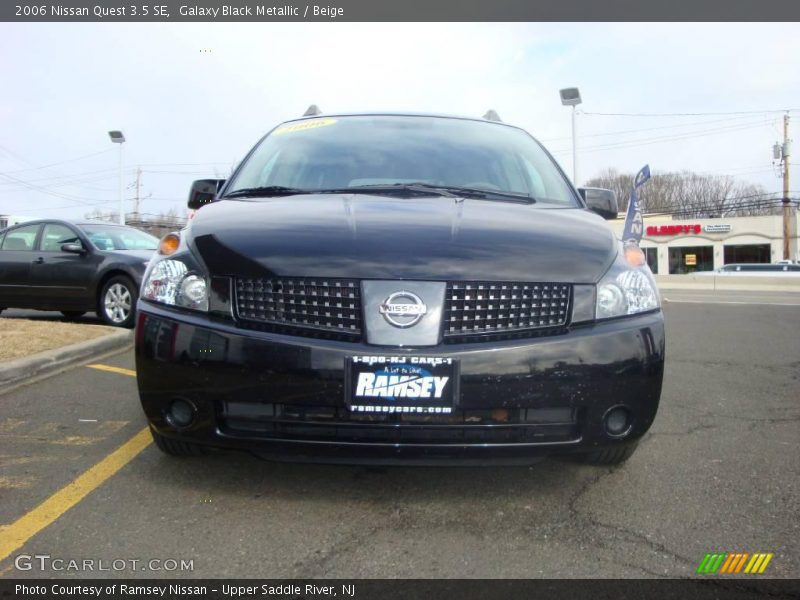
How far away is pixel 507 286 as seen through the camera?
2434 millimetres

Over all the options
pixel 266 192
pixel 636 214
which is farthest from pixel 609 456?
pixel 636 214

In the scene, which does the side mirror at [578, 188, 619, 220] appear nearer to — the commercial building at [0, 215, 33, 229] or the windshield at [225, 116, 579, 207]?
the windshield at [225, 116, 579, 207]

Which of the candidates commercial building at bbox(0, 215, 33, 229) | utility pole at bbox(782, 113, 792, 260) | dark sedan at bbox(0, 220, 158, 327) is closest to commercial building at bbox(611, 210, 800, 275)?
utility pole at bbox(782, 113, 792, 260)

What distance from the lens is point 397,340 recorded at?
7.57ft

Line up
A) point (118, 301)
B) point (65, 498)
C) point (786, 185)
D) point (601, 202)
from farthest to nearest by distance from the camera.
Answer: point (786, 185) < point (118, 301) < point (601, 202) < point (65, 498)

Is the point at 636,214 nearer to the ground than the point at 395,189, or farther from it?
farther from it

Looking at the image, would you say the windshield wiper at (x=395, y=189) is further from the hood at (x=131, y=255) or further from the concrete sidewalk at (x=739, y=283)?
the concrete sidewalk at (x=739, y=283)

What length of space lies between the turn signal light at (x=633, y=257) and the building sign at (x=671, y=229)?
53.8 m

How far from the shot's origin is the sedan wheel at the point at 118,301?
8055mm

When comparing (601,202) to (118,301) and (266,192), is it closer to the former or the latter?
(266,192)

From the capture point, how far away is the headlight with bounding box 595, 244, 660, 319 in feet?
8.27

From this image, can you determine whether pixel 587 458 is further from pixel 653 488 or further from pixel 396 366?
pixel 396 366

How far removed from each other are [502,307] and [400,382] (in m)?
0.47
